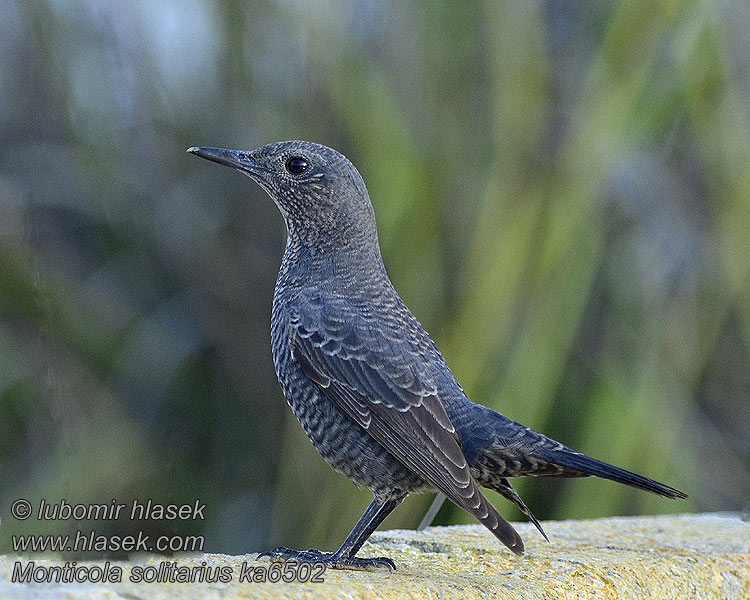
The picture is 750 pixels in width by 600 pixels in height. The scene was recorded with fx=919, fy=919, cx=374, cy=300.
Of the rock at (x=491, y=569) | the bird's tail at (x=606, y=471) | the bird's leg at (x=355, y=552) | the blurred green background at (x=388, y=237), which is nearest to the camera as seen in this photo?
Answer: the rock at (x=491, y=569)

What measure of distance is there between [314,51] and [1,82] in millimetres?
1395

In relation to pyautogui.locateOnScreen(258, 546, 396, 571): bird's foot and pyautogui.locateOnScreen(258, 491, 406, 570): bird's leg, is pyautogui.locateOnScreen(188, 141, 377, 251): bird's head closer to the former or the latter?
pyautogui.locateOnScreen(258, 491, 406, 570): bird's leg

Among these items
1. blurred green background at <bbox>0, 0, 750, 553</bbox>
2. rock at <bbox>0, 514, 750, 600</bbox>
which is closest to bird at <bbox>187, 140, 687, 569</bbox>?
rock at <bbox>0, 514, 750, 600</bbox>

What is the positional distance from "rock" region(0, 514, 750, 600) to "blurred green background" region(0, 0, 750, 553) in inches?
21.7

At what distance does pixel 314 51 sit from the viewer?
405 cm

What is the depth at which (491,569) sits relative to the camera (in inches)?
95.3

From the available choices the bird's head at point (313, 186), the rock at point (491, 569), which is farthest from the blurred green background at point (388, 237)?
the bird's head at point (313, 186)

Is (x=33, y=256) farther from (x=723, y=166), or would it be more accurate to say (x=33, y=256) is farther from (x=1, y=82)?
(x=723, y=166)

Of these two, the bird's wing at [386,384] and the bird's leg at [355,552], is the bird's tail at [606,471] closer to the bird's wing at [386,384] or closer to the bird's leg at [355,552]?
the bird's wing at [386,384]

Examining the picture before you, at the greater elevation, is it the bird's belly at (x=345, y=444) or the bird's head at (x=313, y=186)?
the bird's head at (x=313, y=186)

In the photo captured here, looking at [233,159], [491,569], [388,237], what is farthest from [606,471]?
[388,237]

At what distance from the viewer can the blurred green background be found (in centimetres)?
357

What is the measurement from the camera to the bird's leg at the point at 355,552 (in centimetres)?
233

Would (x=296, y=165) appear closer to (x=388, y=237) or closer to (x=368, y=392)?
(x=368, y=392)
